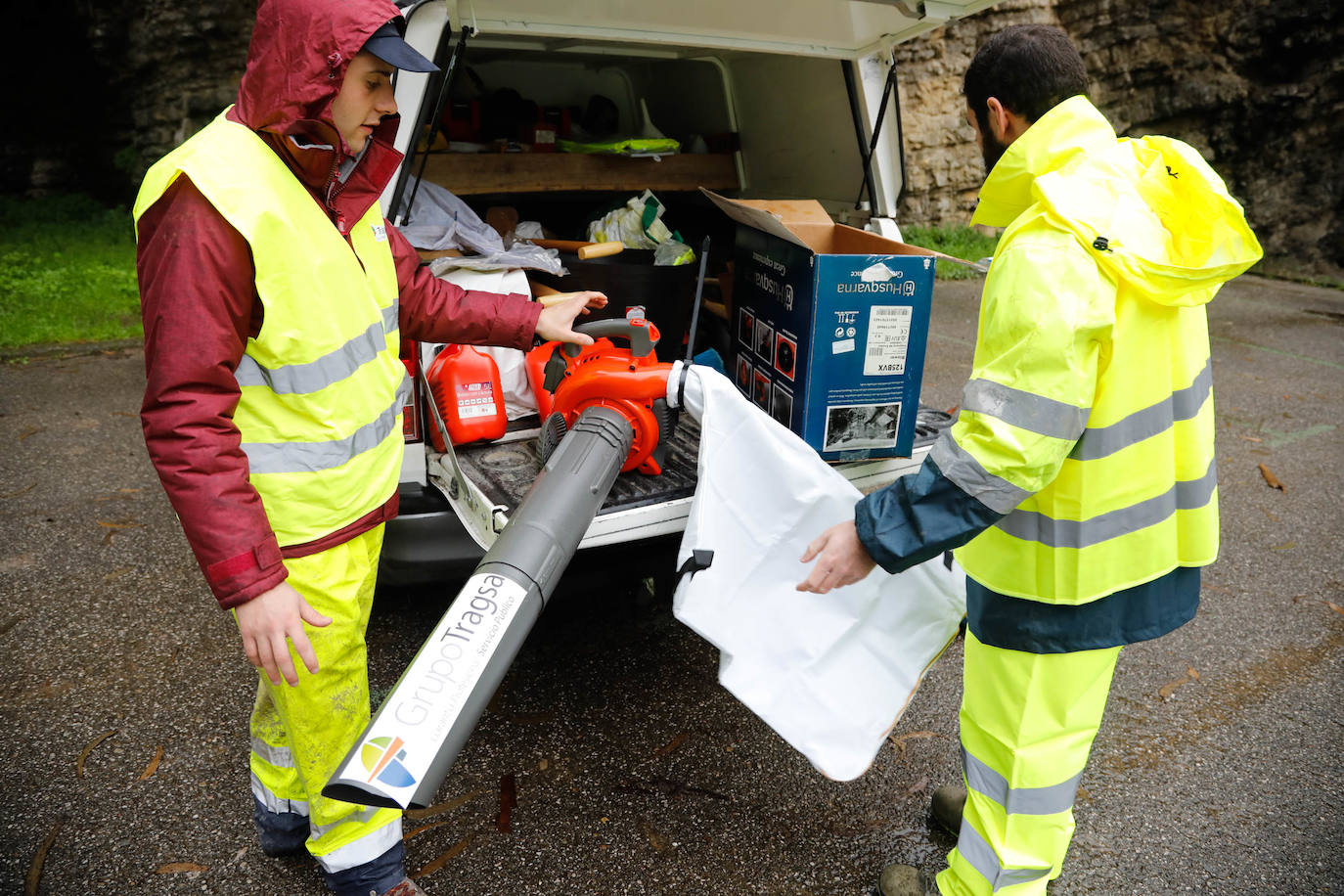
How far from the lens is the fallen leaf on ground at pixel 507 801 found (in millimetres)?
2178

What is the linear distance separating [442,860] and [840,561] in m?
1.30

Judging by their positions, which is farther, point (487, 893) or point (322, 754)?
point (487, 893)

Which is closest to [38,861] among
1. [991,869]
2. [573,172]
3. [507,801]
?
[507,801]

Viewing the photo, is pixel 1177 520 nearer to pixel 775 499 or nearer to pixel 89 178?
pixel 775 499

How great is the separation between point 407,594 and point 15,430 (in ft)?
10.5

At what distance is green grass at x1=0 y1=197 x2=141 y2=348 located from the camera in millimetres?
6688

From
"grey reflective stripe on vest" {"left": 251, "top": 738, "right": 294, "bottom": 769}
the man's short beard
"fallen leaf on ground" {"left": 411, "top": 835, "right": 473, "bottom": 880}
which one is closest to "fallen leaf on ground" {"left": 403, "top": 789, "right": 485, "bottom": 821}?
"fallen leaf on ground" {"left": 411, "top": 835, "right": 473, "bottom": 880}

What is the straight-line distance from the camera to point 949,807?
7.12 ft

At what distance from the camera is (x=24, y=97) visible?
11500mm

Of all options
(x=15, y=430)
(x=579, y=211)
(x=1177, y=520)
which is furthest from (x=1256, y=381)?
(x=15, y=430)

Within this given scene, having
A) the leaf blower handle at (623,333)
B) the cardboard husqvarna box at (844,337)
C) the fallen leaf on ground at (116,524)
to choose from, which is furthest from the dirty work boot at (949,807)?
the fallen leaf on ground at (116,524)

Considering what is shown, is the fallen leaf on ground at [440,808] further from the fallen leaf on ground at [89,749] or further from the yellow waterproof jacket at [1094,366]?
the yellow waterproof jacket at [1094,366]

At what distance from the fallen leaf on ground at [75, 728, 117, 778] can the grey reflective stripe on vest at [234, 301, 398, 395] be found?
1.56 metres

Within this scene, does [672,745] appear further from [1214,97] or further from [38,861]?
[1214,97]
